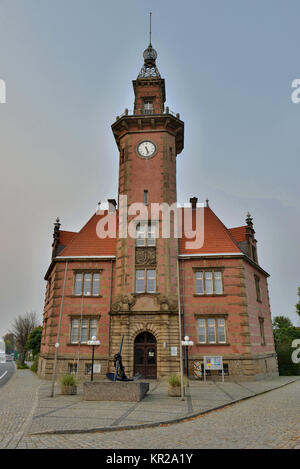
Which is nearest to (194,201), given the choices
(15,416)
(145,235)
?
(145,235)

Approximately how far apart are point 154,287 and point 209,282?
4.95m

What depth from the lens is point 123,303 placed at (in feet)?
90.5

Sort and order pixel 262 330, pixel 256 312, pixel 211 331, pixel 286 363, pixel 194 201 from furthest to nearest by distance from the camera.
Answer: pixel 286 363 → pixel 194 201 → pixel 262 330 → pixel 256 312 → pixel 211 331

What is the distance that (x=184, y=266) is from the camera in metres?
29.6

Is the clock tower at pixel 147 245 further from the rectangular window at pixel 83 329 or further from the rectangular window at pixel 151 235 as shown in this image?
the rectangular window at pixel 83 329

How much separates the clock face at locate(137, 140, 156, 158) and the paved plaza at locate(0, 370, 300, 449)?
22.3m

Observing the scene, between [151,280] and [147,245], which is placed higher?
[147,245]

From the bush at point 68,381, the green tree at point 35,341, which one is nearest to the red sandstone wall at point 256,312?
the bush at point 68,381

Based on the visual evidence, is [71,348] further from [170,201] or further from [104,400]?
[170,201]

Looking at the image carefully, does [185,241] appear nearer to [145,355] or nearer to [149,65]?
[145,355]

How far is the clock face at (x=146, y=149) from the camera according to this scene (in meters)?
32.5
